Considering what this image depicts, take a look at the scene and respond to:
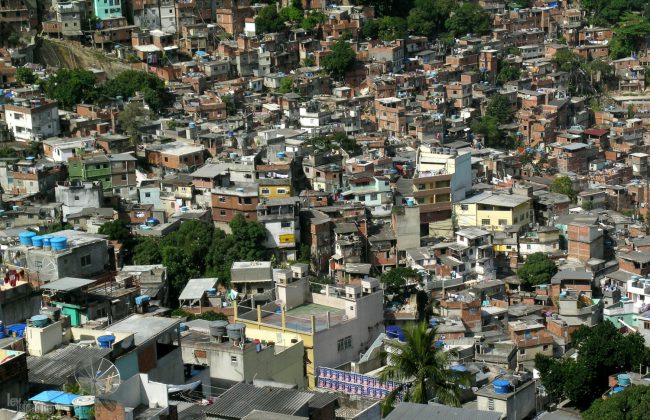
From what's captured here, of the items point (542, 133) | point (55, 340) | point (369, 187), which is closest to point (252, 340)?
point (55, 340)

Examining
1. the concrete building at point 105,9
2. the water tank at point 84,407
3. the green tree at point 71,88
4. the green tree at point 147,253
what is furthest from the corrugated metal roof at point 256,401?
the concrete building at point 105,9

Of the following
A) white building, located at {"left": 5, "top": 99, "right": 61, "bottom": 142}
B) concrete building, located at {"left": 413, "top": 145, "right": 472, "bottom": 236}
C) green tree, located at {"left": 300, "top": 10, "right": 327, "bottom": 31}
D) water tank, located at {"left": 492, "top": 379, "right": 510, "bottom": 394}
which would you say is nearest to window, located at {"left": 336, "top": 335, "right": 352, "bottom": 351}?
water tank, located at {"left": 492, "top": 379, "right": 510, "bottom": 394}

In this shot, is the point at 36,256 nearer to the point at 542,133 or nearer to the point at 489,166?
the point at 489,166

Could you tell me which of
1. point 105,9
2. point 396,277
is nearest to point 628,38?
point 105,9

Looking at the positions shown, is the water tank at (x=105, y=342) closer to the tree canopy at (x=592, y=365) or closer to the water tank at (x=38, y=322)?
the water tank at (x=38, y=322)

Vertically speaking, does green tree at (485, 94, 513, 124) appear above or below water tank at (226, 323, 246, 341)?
below

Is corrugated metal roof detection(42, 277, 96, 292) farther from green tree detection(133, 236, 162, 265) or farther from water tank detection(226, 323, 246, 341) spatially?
green tree detection(133, 236, 162, 265)

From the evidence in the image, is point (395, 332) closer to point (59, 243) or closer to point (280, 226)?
point (59, 243)
